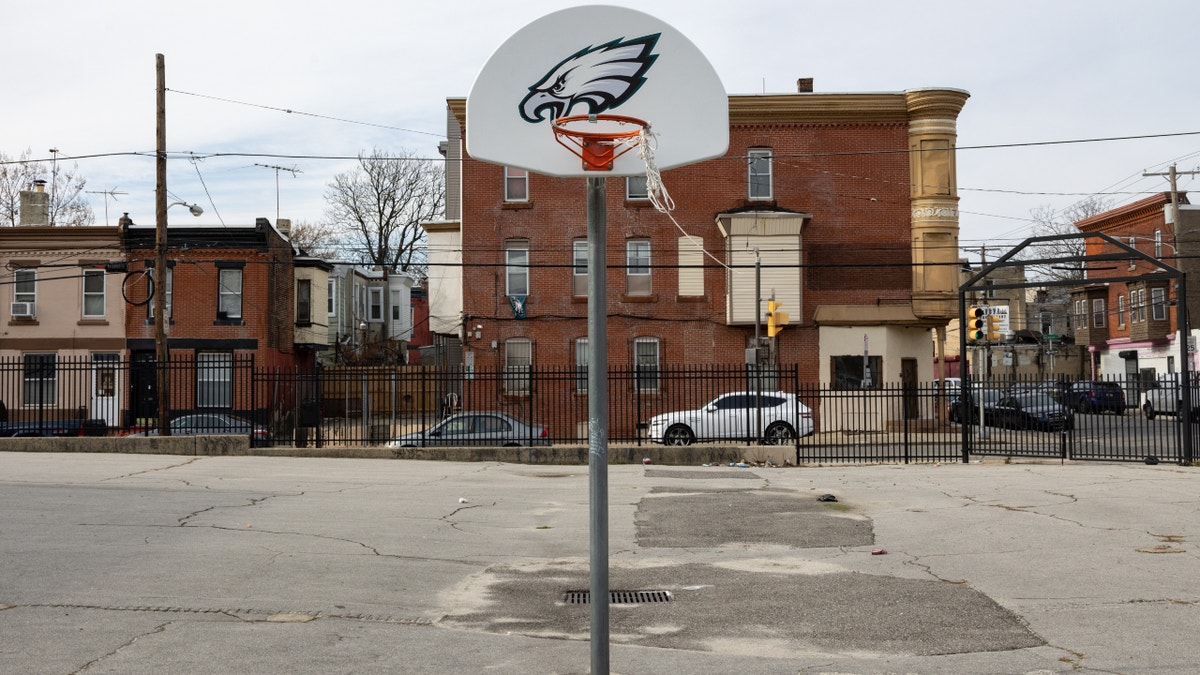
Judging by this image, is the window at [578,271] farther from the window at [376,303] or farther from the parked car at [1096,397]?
the window at [376,303]

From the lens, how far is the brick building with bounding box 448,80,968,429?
35.6 meters

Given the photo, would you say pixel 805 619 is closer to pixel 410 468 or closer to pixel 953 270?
pixel 410 468

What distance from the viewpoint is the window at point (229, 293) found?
38625 mm

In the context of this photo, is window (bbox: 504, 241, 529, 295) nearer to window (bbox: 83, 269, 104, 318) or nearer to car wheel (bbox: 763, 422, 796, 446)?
car wheel (bbox: 763, 422, 796, 446)

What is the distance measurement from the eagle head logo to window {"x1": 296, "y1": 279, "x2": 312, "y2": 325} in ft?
135

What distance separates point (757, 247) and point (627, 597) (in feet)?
90.4

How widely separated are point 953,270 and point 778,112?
7.86 meters

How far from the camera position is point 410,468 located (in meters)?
19.9

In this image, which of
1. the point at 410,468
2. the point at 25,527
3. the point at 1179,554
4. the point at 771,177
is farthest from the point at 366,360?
the point at 1179,554

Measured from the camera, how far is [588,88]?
15.7 ft

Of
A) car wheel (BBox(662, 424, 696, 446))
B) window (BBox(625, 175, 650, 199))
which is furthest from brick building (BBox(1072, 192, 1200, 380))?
car wheel (BBox(662, 424, 696, 446))

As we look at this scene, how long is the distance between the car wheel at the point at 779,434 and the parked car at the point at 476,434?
4935 millimetres

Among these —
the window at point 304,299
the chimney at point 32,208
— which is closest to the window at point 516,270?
the window at point 304,299

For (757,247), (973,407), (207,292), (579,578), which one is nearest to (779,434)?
(973,407)
